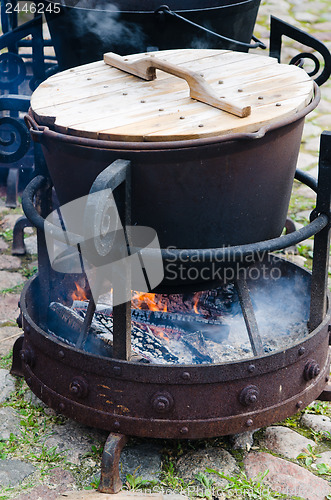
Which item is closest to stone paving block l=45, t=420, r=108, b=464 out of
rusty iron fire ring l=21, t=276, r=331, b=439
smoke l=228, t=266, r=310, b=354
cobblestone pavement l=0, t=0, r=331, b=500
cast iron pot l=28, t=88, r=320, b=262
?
cobblestone pavement l=0, t=0, r=331, b=500

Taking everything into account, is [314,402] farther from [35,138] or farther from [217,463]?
[35,138]

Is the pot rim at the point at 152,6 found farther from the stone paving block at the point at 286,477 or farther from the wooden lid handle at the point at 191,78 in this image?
the stone paving block at the point at 286,477

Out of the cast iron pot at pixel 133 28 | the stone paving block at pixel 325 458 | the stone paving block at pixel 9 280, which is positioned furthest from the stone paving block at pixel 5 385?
the cast iron pot at pixel 133 28

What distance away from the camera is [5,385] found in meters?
2.91

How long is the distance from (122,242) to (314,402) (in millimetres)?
1261

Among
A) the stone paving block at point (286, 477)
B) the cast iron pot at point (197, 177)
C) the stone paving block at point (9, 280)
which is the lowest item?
the stone paving block at point (9, 280)

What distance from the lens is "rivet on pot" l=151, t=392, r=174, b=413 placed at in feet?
7.54

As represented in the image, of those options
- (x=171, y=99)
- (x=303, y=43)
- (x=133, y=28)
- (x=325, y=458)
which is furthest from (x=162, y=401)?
(x=133, y=28)

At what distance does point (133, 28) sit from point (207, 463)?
2.26 m

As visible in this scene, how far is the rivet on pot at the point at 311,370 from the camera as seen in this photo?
2.50 m

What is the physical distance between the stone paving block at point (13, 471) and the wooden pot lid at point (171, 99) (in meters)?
1.26

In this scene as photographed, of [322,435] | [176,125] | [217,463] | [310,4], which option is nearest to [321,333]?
[322,435]

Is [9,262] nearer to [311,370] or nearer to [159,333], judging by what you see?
[159,333]

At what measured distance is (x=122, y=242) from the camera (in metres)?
2.20
